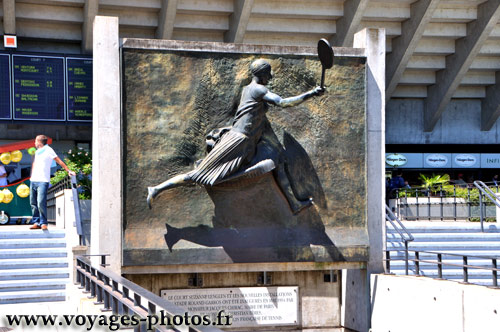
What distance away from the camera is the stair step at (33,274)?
1405 cm

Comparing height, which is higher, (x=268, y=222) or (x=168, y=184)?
(x=168, y=184)

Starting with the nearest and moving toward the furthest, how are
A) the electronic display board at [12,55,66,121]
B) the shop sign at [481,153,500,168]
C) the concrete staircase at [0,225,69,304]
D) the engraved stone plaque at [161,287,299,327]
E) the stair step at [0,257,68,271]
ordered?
the engraved stone plaque at [161,287,299,327] → the concrete staircase at [0,225,69,304] → the stair step at [0,257,68,271] → the electronic display board at [12,55,66,121] → the shop sign at [481,153,500,168]

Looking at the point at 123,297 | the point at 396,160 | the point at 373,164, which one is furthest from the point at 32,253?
the point at 396,160

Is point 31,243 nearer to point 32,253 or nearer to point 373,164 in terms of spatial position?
point 32,253

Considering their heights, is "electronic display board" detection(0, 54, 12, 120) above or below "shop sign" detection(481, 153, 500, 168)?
above

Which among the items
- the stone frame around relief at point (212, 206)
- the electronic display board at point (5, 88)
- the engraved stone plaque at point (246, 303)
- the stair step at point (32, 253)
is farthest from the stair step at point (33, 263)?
the electronic display board at point (5, 88)

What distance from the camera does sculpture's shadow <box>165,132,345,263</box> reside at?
42.0ft

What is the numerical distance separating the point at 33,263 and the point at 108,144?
10.6 feet

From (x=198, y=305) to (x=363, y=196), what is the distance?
11.1 feet

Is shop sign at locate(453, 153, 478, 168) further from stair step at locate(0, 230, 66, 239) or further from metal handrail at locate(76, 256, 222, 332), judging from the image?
metal handrail at locate(76, 256, 222, 332)

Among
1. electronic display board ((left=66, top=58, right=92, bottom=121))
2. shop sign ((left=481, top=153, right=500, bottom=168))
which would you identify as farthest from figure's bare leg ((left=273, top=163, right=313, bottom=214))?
shop sign ((left=481, top=153, right=500, bottom=168))

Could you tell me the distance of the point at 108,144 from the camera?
41.7 ft

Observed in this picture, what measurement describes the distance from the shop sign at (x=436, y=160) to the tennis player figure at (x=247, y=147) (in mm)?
20203

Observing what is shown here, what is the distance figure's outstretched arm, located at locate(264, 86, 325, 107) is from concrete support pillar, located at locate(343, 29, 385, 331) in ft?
5.57
